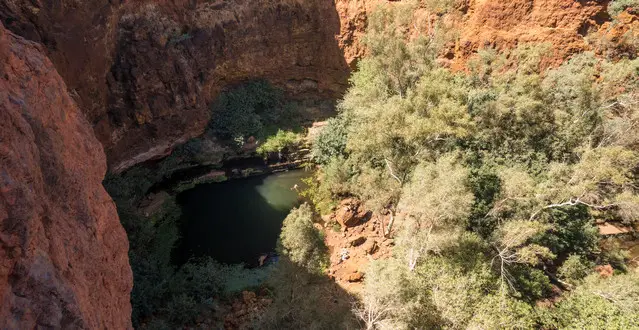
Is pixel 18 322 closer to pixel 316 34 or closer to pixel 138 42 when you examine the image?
pixel 138 42

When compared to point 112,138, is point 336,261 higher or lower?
lower

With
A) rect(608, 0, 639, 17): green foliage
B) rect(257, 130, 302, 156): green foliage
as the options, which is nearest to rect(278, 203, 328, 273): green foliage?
rect(257, 130, 302, 156): green foliage

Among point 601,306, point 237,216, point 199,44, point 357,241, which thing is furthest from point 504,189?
point 199,44

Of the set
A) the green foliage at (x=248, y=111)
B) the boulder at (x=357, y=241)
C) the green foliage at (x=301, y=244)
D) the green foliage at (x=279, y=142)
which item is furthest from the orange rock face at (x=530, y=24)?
the green foliage at (x=301, y=244)

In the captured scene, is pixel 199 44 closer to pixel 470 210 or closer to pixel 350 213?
pixel 350 213

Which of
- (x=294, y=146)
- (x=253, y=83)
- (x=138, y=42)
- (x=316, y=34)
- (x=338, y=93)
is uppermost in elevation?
(x=138, y=42)

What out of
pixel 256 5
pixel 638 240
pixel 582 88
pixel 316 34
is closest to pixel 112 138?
pixel 256 5

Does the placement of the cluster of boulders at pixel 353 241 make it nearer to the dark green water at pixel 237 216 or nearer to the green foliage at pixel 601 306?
the dark green water at pixel 237 216
